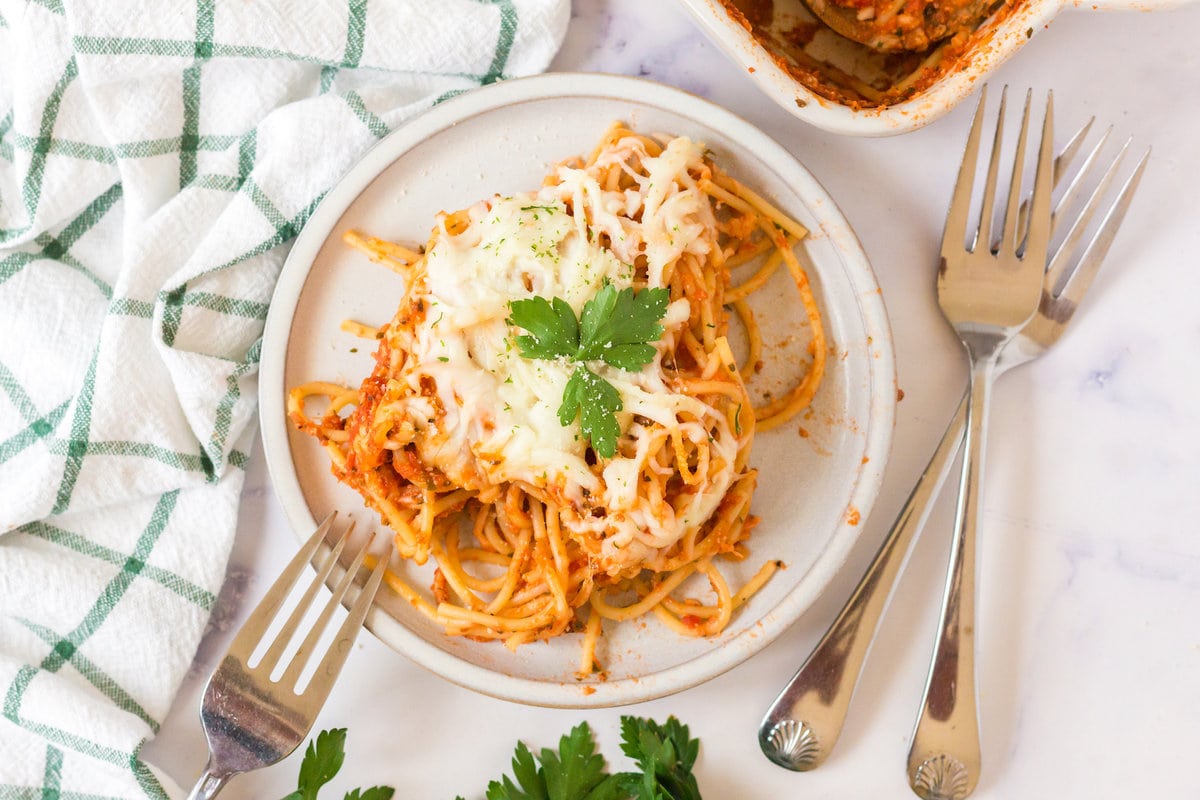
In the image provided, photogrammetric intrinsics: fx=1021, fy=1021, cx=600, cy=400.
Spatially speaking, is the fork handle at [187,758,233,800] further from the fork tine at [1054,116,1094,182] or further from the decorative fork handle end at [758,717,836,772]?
the fork tine at [1054,116,1094,182]

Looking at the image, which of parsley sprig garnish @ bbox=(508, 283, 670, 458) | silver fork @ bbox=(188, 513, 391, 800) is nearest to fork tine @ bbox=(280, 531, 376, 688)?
silver fork @ bbox=(188, 513, 391, 800)

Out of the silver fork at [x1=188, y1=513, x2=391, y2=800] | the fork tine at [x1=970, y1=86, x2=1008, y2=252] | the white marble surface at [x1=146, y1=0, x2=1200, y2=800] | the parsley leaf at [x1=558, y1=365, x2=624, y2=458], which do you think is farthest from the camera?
the white marble surface at [x1=146, y1=0, x2=1200, y2=800]

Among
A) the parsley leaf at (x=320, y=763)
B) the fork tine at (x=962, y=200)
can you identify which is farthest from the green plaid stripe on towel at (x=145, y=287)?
the fork tine at (x=962, y=200)

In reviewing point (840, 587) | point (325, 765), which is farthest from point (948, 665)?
point (325, 765)

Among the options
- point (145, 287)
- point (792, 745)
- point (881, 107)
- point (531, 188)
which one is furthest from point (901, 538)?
point (145, 287)

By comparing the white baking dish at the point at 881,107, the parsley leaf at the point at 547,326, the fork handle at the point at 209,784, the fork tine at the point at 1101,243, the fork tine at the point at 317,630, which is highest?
the white baking dish at the point at 881,107

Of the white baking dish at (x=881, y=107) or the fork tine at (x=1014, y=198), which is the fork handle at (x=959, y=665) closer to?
the fork tine at (x=1014, y=198)

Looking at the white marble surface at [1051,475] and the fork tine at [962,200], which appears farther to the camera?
the white marble surface at [1051,475]

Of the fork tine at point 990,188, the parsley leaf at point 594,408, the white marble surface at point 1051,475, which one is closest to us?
the parsley leaf at point 594,408
